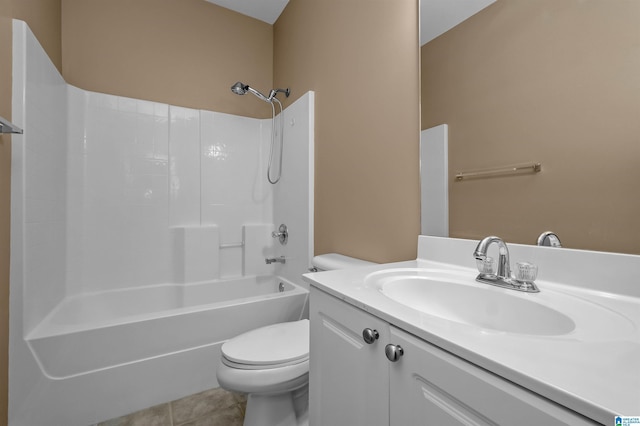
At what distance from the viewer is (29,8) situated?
1.30 m

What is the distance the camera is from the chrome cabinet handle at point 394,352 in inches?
21.2

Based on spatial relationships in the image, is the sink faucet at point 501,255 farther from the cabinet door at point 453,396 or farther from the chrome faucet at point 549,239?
the cabinet door at point 453,396

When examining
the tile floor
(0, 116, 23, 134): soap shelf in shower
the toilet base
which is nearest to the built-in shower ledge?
the tile floor

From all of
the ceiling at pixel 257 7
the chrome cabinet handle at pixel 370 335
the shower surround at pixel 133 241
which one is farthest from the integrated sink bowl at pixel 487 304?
the ceiling at pixel 257 7

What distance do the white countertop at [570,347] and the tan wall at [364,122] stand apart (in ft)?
1.93

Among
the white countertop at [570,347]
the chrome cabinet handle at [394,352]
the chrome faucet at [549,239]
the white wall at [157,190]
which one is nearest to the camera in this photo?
the white countertop at [570,347]

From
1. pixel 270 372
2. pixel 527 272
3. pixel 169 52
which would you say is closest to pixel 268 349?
pixel 270 372

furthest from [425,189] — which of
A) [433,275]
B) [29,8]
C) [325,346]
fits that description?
[29,8]

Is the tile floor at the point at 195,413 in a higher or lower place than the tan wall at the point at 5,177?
lower

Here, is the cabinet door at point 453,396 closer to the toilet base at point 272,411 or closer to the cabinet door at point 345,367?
the cabinet door at point 345,367

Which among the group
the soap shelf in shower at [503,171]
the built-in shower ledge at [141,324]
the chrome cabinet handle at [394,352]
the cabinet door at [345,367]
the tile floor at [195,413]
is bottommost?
the tile floor at [195,413]

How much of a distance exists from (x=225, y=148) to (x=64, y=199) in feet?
3.61

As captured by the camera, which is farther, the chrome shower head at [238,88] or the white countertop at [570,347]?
the chrome shower head at [238,88]

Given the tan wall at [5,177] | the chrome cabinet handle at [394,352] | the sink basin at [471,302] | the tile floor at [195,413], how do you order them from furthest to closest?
the tile floor at [195,413] < the tan wall at [5,177] < the sink basin at [471,302] < the chrome cabinet handle at [394,352]
